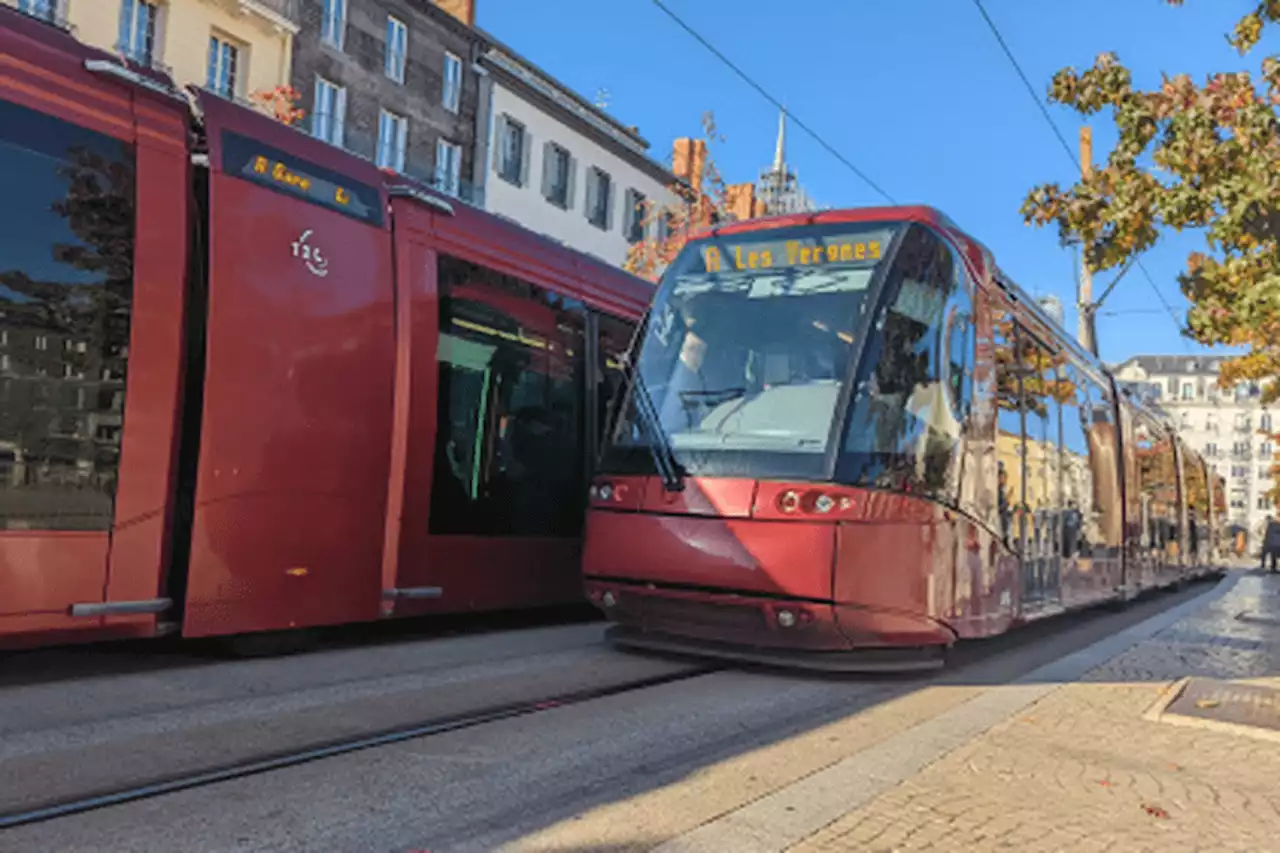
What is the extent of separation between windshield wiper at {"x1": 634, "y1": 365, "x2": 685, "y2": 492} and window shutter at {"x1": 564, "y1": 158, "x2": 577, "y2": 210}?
26635 mm

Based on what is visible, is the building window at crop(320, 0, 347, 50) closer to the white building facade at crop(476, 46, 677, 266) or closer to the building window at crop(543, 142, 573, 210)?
the white building facade at crop(476, 46, 677, 266)

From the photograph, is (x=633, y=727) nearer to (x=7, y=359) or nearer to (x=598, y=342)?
(x=7, y=359)

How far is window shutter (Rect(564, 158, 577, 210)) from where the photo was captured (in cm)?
3347

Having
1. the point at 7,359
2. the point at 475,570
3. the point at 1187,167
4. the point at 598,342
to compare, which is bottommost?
the point at 475,570

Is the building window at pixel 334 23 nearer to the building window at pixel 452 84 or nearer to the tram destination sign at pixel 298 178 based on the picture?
the building window at pixel 452 84

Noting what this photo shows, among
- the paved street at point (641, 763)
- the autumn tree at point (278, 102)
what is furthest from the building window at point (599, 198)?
the paved street at point (641, 763)

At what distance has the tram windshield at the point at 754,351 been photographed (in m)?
6.90

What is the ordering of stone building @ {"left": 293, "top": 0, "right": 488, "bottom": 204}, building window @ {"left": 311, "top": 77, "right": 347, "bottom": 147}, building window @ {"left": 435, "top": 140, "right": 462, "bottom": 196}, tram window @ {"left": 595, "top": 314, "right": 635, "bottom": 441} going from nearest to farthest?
1. tram window @ {"left": 595, "top": 314, "right": 635, "bottom": 441}
2. building window @ {"left": 311, "top": 77, "right": 347, "bottom": 147}
3. stone building @ {"left": 293, "top": 0, "right": 488, "bottom": 204}
4. building window @ {"left": 435, "top": 140, "right": 462, "bottom": 196}

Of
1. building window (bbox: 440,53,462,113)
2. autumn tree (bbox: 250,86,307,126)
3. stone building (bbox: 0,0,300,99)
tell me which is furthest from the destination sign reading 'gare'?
building window (bbox: 440,53,462,113)

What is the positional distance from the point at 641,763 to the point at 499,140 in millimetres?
28421

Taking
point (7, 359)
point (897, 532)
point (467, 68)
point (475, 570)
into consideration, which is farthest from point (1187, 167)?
point (467, 68)

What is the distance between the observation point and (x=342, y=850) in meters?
3.45

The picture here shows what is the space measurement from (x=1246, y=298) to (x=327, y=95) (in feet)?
80.2

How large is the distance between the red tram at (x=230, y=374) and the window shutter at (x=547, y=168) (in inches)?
974
